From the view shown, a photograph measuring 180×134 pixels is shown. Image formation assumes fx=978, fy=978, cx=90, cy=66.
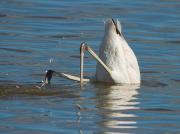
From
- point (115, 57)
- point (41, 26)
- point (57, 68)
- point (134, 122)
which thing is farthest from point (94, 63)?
point (134, 122)

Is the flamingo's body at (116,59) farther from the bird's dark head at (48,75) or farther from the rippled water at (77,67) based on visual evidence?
the bird's dark head at (48,75)

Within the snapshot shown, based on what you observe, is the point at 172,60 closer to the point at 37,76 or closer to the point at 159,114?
the point at 37,76

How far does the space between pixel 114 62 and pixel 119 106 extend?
180 centimetres

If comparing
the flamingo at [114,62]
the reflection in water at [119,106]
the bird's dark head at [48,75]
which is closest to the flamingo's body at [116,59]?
the flamingo at [114,62]

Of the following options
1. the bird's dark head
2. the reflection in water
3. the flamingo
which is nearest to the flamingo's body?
the flamingo

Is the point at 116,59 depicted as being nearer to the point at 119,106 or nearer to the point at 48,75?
the point at 48,75

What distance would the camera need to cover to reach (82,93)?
41.1ft

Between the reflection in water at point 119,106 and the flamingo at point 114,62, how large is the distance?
0.18 meters

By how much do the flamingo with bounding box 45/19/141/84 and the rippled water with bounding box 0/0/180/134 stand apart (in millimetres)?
174

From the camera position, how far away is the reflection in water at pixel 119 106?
1048 cm

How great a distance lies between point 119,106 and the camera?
37.8ft

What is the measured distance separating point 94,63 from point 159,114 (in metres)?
3.90

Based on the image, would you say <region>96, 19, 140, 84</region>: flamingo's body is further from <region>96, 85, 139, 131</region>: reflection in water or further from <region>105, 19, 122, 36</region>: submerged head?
<region>96, 85, 139, 131</region>: reflection in water

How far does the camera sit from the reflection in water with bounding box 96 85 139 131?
34.4 feet
